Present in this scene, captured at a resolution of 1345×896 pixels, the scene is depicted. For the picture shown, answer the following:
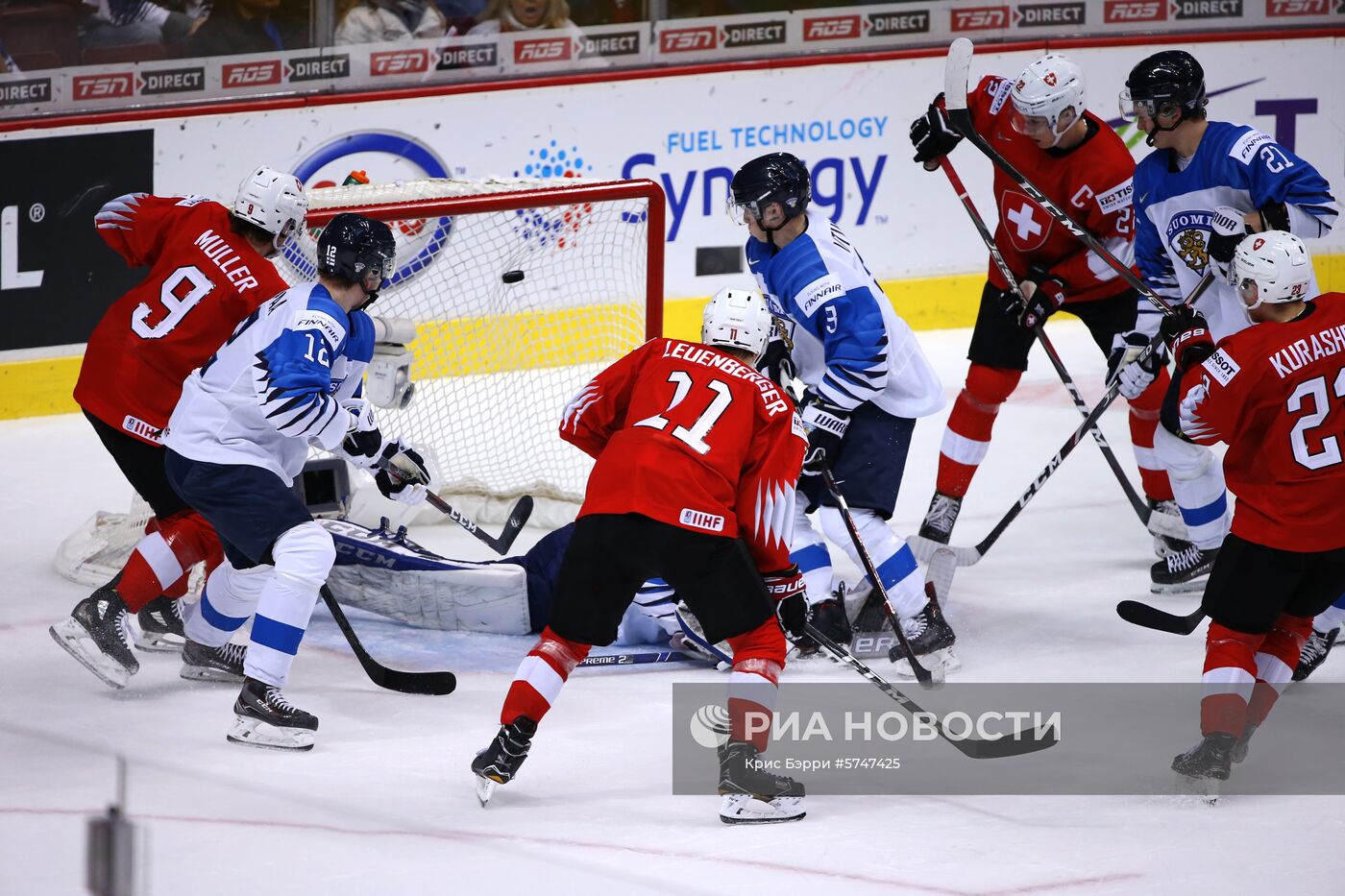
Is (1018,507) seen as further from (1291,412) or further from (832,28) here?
(832,28)

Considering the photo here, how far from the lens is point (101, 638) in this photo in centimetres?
372

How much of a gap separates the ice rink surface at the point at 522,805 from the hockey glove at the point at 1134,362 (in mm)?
572

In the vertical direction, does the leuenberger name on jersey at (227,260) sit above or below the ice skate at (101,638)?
above

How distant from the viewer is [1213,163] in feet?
13.8

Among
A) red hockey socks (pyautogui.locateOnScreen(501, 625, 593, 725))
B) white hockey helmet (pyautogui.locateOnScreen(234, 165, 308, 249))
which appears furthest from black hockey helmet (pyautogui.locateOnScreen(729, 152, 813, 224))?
red hockey socks (pyautogui.locateOnScreen(501, 625, 593, 725))

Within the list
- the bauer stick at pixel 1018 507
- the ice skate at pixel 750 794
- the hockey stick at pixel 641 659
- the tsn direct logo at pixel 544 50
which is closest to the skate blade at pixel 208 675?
the hockey stick at pixel 641 659

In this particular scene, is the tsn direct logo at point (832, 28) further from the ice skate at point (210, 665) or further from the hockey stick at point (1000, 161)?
the ice skate at point (210, 665)

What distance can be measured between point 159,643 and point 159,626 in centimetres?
4

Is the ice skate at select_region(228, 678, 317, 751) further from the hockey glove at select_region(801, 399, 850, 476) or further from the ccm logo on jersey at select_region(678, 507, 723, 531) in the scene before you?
the hockey glove at select_region(801, 399, 850, 476)

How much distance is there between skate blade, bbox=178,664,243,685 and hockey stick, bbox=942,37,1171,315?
7.30 ft

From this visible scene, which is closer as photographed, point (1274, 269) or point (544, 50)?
point (1274, 269)

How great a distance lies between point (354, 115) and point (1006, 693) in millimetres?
3496

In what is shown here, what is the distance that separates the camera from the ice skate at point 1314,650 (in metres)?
3.87

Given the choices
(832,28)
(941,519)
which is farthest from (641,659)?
(832,28)
